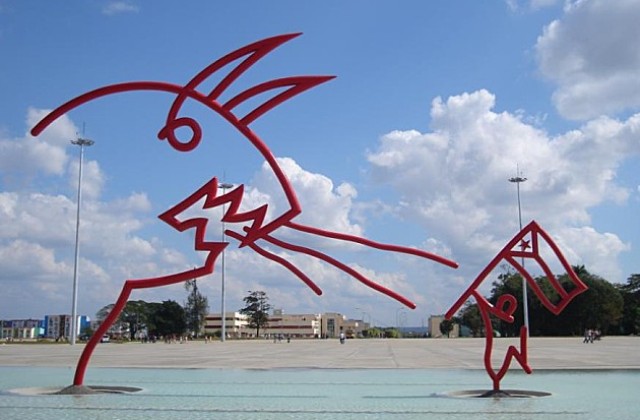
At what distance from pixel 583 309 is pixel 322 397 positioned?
75.7 metres

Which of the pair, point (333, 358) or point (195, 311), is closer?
point (333, 358)

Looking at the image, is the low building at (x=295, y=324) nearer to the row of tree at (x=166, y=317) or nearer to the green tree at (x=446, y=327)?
the green tree at (x=446, y=327)

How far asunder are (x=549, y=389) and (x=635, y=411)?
354 cm

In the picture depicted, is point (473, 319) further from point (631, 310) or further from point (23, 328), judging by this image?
point (23, 328)

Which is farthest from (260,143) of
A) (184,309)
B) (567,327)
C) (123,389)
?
(184,309)

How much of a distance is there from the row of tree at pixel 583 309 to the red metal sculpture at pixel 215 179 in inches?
2688

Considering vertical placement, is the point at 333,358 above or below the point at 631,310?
below

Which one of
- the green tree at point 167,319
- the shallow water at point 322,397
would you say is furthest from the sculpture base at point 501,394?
the green tree at point 167,319

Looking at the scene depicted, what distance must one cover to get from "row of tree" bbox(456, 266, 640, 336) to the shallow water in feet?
206

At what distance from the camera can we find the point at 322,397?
1216 cm

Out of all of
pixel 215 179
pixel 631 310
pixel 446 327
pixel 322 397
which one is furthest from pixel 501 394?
pixel 446 327

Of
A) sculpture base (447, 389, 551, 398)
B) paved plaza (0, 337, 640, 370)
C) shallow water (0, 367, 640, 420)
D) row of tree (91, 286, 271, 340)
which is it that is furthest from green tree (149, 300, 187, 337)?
sculpture base (447, 389, 551, 398)

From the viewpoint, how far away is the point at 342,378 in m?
16.8

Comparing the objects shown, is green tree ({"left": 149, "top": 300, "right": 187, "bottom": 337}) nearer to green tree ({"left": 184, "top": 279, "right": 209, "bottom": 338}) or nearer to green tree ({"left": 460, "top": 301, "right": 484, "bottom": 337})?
green tree ({"left": 184, "top": 279, "right": 209, "bottom": 338})
